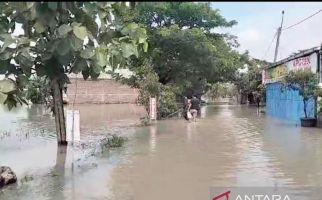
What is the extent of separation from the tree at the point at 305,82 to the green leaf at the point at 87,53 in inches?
595

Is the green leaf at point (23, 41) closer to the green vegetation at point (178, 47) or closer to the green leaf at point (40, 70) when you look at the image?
the green leaf at point (40, 70)

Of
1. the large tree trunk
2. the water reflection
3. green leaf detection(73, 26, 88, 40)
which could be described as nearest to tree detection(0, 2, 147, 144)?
green leaf detection(73, 26, 88, 40)

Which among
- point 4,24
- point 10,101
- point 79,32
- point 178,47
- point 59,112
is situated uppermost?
point 178,47

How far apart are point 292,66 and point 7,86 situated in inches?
777

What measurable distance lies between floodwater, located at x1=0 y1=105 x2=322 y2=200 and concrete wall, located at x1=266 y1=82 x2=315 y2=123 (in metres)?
5.53

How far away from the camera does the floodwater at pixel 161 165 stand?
834 cm

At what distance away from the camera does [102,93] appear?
160ft

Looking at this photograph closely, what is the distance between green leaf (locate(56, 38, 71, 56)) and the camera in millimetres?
4477

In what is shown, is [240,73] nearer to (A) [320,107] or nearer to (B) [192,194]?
(A) [320,107]

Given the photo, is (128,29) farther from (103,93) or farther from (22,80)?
(103,93)

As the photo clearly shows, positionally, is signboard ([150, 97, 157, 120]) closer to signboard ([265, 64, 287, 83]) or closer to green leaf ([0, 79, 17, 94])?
signboard ([265, 64, 287, 83])

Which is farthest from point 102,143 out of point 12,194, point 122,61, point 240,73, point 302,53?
point 240,73

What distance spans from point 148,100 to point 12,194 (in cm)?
1585

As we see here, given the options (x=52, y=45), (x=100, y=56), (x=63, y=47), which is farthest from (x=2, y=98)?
(x=63, y=47)
